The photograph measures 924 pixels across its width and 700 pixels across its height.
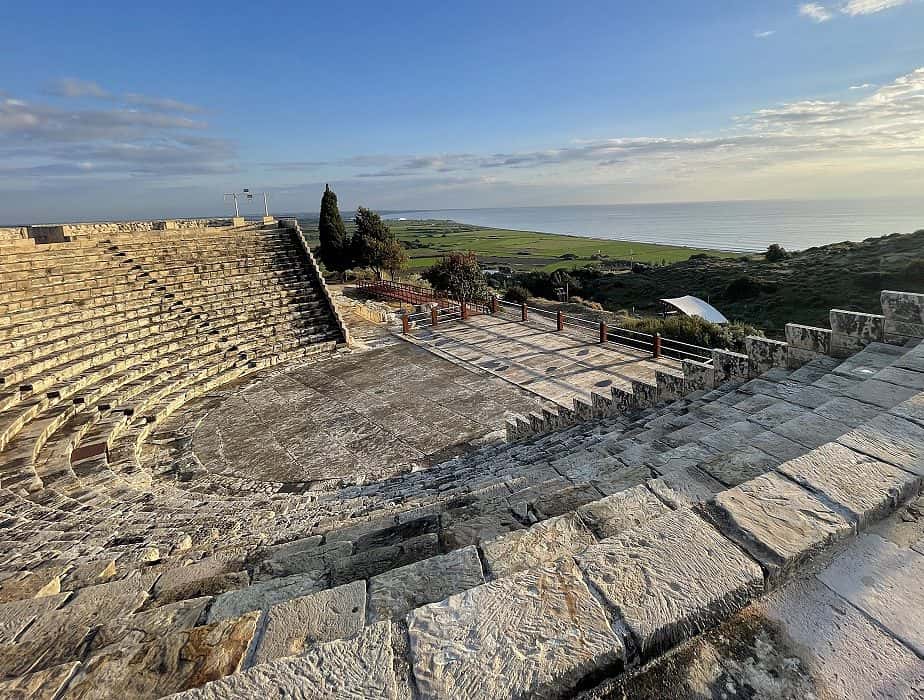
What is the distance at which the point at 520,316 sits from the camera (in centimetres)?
1827

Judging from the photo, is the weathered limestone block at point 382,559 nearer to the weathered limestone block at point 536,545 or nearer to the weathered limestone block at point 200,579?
the weathered limestone block at point 536,545

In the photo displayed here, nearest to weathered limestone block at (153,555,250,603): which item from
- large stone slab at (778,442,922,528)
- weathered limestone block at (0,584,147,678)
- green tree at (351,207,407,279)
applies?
weathered limestone block at (0,584,147,678)

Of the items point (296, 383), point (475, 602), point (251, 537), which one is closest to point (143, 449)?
point (296, 383)

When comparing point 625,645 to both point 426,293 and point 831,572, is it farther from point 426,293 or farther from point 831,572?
point 426,293

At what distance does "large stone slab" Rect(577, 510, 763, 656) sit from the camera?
1.68 m

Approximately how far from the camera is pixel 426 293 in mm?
23516

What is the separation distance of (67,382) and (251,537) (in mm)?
8006

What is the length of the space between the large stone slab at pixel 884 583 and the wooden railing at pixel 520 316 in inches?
389

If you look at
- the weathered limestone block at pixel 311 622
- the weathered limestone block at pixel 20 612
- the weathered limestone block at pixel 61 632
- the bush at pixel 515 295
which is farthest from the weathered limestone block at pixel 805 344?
the bush at pixel 515 295

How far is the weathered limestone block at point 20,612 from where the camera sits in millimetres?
2623

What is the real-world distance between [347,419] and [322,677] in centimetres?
880

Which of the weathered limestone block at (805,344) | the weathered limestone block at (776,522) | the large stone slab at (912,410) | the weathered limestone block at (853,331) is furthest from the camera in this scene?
the weathered limestone block at (805,344)

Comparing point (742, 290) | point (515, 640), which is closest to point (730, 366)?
point (515, 640)

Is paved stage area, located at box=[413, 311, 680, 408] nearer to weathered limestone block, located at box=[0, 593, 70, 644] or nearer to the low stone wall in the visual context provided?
weathered limestone block, located at box=[0, 593, 70, 644]
